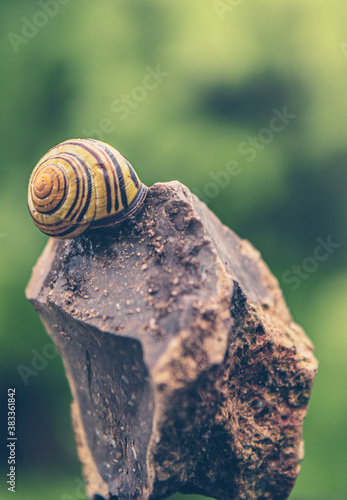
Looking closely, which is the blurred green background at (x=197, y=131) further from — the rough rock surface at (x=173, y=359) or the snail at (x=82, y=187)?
the snail at (x=82, y=187)

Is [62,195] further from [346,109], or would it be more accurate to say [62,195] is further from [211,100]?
[346,109]

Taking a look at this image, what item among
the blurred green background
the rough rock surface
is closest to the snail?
the rough rock surface

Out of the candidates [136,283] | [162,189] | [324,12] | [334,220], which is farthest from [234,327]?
[324,12]

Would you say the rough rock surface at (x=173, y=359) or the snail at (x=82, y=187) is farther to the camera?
the snail at (x=82, y=187)

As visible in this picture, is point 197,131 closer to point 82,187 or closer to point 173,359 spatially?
point 82,187

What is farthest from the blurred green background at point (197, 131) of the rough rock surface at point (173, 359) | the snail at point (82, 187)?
the snail at point (82, 187)

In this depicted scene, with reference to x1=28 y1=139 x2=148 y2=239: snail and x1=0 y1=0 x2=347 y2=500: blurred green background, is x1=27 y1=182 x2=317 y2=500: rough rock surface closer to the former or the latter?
x1=28 y1=139 x2=148 y2=239: snail

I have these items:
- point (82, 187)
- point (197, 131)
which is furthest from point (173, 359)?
point (197, 131)
